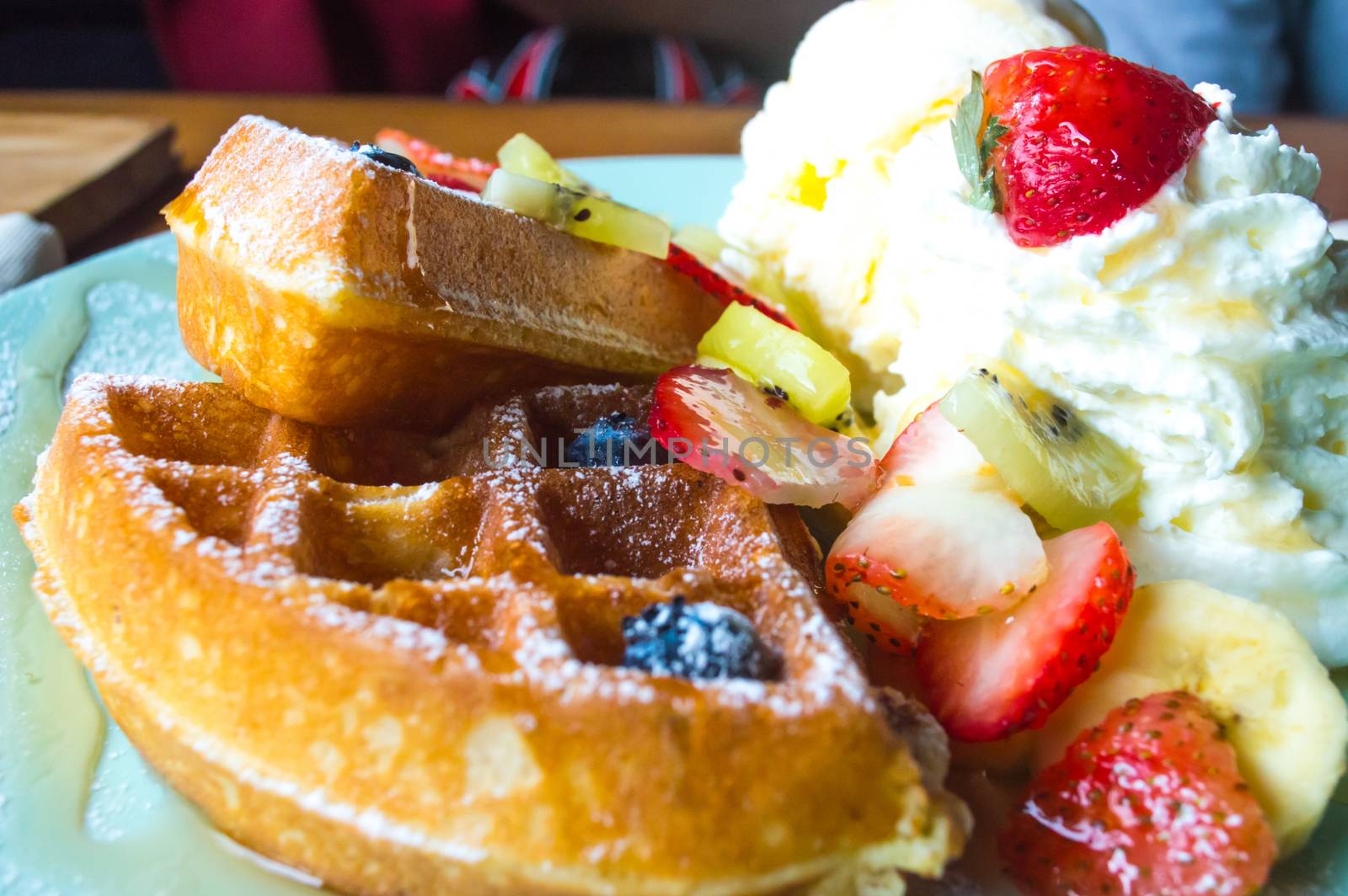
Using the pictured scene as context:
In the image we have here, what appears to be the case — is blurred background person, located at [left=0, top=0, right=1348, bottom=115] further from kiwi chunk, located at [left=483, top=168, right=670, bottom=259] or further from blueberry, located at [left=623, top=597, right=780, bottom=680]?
blueberry, located at [left=623, top=597, right=780, bottom=680]

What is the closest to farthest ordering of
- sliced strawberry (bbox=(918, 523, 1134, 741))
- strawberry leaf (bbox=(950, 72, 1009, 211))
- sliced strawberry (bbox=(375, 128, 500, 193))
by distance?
sliced strawberry (bbox=(918, 523, 1134, 741)) < strawberry leaf (bbox=(950, 72, 1009, 211)) < sliced strawberry (bbox=(375, 128, 500, 193))

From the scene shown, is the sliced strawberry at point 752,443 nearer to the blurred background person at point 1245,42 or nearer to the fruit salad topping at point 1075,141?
the fruit salad topping at point 1075,141

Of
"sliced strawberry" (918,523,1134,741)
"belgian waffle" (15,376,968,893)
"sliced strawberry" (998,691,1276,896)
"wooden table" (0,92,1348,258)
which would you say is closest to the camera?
"belgian waffle" (15,376,968,893)

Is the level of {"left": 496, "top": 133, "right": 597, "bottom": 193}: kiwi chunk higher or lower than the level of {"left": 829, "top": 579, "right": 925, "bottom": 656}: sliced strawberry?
higher

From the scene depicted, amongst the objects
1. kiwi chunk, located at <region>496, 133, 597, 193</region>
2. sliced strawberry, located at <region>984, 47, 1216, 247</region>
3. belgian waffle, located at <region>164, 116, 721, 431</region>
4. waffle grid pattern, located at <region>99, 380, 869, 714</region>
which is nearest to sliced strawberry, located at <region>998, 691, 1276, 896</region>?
waffle grid pattern, located at <region>99, 380, 869, 714</region>

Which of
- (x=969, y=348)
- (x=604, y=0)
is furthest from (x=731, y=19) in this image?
(x=969, y=348)

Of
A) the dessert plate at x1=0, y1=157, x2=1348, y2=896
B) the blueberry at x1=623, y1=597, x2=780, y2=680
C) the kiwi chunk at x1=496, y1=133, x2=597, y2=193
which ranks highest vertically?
the kiwi chunk at x1=496, y1=133, x2=597, y2=193

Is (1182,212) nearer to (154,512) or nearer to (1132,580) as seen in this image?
(1132,580)

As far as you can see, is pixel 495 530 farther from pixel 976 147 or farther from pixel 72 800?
pixel 976 147
